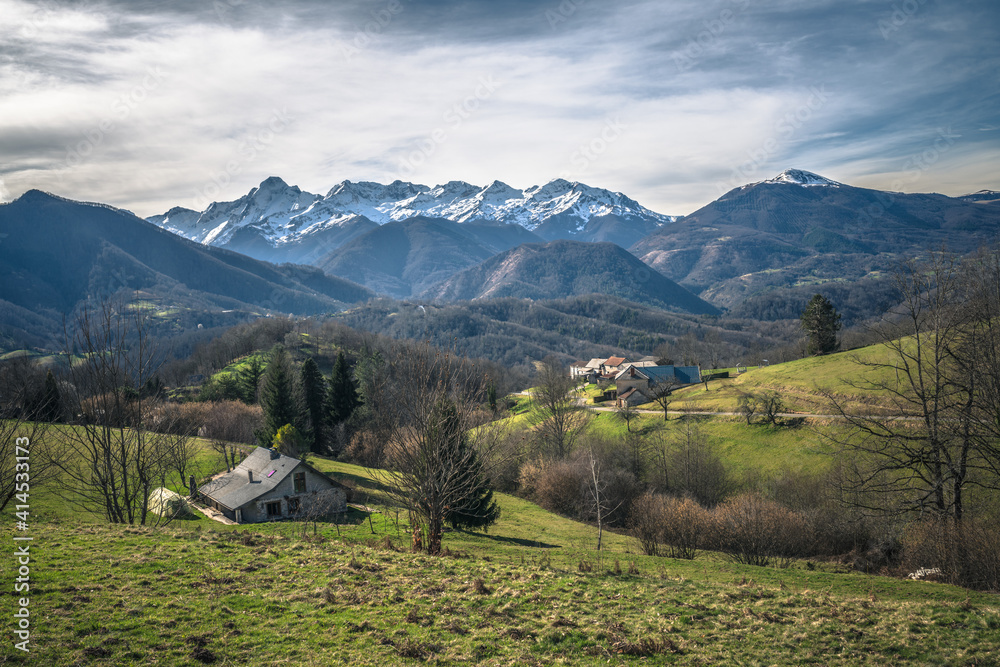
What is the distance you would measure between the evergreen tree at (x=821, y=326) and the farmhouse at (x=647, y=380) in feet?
61.8

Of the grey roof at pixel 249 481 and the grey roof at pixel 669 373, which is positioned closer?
the grey roof at pixel 249 481

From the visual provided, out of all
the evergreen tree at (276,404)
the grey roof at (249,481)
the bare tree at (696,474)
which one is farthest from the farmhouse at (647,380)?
the grey roof at (249,481)

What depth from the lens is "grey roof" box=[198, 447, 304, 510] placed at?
36.9m

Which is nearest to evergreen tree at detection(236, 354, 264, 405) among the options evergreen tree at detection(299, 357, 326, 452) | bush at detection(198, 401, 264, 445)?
bush at detection(198, 401, 264, 445)

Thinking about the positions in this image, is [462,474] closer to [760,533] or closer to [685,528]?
[685,528]

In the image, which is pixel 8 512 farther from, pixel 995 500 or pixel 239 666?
pixel 995 500

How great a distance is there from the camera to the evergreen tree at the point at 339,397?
6462cm

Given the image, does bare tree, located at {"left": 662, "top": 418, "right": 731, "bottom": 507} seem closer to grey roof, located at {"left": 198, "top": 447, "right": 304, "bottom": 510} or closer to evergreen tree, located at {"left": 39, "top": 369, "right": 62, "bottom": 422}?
grey roof, located at {"left": 198, "top": 447, "right": 304, "bottom": 510}

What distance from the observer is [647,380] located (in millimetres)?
84562

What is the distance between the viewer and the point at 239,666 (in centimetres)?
918

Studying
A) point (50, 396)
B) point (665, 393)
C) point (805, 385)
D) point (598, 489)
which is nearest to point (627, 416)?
point (665, 393)

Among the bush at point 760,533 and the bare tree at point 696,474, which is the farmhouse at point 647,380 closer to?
the bare tree at point 696,474

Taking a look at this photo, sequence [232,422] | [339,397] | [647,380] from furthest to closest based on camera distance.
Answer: [647,380] → [339,397] → [232,422]

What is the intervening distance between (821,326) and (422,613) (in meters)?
72.4
